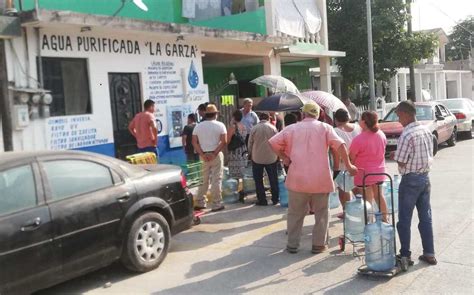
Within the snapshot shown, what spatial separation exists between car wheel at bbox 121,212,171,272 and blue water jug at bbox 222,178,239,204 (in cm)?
Result: 374

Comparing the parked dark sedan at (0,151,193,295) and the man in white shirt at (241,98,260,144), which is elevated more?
the man in white shirt at (241,98,260,144)

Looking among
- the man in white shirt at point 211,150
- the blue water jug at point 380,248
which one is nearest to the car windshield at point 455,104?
the man in white shirt at point 211,150

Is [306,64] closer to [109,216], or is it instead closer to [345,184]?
[345,184]

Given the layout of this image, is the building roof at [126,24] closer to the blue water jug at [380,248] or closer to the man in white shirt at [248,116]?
the man in white shirt at [248,116]

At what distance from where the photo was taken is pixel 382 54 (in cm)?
2216

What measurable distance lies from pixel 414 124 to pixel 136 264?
129 inches

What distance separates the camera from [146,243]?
585 cm

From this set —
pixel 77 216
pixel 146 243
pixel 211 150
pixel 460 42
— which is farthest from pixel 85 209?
pixel 460 42

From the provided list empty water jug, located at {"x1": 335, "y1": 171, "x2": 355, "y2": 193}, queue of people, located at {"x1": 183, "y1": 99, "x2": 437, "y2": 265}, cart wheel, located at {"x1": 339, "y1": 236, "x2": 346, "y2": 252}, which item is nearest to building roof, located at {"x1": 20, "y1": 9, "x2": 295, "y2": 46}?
queue of people, located at {"x1": 183, "y1": 99, "x2": 437, "y2": 265}

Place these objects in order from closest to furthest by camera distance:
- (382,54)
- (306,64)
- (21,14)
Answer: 1. (21,14)
2. (306,64)
3. (382,54)

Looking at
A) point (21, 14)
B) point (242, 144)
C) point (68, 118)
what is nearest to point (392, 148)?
point (242, 144)

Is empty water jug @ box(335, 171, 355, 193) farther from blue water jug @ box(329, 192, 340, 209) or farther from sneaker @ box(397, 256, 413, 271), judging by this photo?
sneaker @ box(397, 256, 413, 271)

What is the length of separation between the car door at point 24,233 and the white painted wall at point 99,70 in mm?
3808

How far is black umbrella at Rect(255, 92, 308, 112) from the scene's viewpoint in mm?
9219
